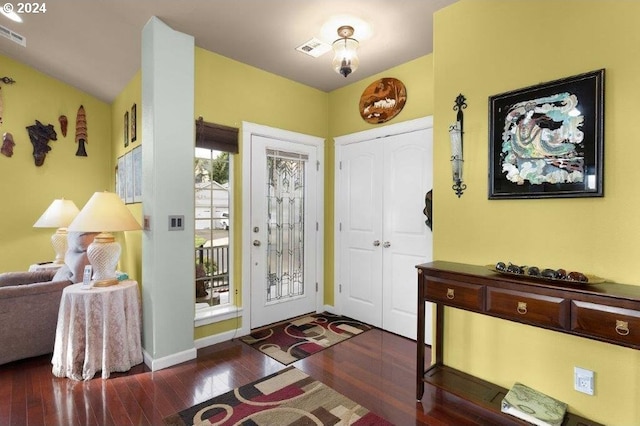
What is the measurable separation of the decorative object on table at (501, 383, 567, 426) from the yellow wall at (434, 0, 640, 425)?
84mm

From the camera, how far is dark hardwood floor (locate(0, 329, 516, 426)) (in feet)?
6.48

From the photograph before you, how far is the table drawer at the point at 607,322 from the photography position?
1385 millimetres

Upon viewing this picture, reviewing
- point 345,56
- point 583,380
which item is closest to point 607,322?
point 583,380

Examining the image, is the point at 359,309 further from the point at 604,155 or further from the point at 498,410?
the point at 604,155

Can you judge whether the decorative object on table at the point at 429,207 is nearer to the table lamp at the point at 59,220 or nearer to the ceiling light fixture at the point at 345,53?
the ceiling light fixture at the point at 345,53

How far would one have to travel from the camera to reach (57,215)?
383 cm

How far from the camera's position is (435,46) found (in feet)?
7.99

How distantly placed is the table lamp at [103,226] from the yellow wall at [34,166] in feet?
7.70

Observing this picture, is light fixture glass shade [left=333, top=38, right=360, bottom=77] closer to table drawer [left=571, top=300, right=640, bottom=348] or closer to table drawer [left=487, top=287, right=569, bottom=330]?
table drawer [left=487, top=287, right=569, bottom=330]

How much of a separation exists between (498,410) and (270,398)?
1413 millimetres

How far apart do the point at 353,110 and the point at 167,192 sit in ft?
7.49

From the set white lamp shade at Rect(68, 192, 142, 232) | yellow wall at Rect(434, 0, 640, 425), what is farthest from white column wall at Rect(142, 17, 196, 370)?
yellow wall at Rect(434, 0, 640, 425)

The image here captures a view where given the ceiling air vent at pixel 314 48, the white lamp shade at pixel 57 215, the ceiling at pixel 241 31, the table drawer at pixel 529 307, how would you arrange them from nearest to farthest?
the table drawer at pixel 529 307 → the ceiling at pixel 241 31 → the ceiling air vent at pixel 314 48 → the white lamp shade at pixel 57 215

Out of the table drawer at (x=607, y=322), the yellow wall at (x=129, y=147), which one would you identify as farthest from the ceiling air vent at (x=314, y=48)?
the table drawer at (x=607, y=322)
